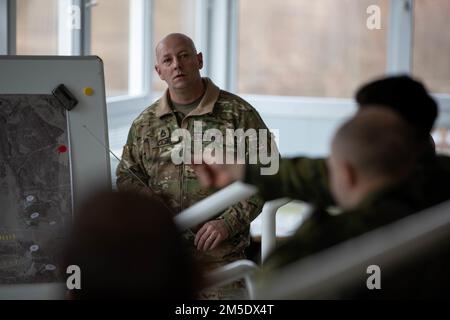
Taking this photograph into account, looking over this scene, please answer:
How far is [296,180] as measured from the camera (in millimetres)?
1460

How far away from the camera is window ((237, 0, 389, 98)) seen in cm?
579

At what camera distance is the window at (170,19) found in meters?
5.47

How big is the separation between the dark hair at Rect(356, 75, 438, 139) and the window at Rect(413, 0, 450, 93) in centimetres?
419

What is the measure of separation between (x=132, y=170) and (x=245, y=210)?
0.40m

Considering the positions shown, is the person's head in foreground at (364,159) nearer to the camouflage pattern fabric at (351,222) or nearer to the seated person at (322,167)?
the camouflage pattern fabric at (351,222)

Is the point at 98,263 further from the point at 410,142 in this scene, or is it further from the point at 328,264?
the point at 410,142

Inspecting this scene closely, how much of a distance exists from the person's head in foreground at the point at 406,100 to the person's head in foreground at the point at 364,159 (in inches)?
7.0

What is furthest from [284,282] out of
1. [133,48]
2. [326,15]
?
[326,15]

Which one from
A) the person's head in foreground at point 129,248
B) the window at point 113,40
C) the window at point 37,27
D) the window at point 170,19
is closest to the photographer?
the person's head in foreground at point 129,248

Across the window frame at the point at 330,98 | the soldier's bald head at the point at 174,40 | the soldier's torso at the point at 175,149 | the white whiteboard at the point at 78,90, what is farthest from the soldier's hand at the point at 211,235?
the window frame at the point at 330,98

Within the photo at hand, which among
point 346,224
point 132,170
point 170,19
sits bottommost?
point 132,170

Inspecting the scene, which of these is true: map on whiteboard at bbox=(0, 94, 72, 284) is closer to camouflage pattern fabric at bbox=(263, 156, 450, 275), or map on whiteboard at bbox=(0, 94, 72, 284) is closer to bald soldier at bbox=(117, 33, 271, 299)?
bald soldier at bbox=(117, 33, 271, 299)

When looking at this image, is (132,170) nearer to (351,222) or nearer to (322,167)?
(322,167)

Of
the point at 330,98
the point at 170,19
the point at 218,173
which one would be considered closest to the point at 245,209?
the point at 218,173
